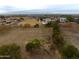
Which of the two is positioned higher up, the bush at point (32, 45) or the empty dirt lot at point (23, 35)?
the empty dirt lot at point (23, 35)

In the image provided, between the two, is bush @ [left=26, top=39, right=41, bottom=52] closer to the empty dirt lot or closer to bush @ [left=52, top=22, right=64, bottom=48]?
the empty dirt lot

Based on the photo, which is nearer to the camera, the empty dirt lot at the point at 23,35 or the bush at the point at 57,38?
the bush at the point at 57,38

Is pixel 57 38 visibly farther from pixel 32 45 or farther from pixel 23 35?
pixel 23 35

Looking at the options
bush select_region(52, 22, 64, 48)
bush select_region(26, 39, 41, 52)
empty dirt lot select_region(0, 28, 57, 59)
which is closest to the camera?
bush select_region(26, 39, 41, 52)

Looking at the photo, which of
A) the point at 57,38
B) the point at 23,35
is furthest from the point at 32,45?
the point at 23,35

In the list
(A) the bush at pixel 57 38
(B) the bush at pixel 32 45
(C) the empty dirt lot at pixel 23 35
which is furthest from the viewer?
(C) the empty dirt lot at pixel 23 35

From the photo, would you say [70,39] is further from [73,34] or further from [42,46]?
[42,46]

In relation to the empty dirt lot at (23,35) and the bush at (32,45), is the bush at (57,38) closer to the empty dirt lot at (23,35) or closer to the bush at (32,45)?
the empty dirt lot at (23,35)

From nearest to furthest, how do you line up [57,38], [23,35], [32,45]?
[32,45] → [57,38] → [23,35]

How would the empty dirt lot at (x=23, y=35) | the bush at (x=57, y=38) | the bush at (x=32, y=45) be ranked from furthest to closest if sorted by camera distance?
1. the empty dirt lot at (x=23, y=35)
2. the bush at (x=57, y=38)
3. the bush at (x=32, y=45)

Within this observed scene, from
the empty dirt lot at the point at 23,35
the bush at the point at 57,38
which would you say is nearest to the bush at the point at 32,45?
the empty dirt lot at the point at 23,35


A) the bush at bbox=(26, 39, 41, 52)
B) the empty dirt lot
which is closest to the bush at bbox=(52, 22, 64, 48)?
the empty dirt lot

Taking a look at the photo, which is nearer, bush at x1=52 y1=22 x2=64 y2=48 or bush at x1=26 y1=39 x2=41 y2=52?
bush at x1=26 y1=39 x2=41 y2=52
